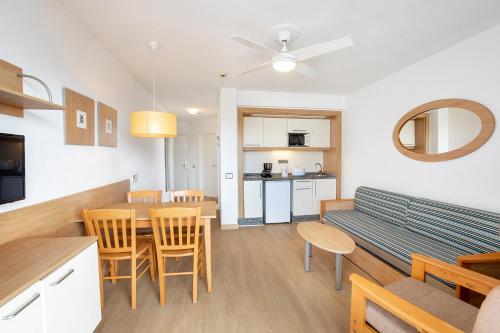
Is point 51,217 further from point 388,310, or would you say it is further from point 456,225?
point 456,225

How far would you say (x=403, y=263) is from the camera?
6.18 feet

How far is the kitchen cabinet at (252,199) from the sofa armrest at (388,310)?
271 cm

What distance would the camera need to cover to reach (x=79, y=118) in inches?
74.4

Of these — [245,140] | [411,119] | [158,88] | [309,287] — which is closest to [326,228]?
[309,287]

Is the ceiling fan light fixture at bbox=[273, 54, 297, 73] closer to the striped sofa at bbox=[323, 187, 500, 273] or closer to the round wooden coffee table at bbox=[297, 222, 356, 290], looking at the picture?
the round wooden coffee table at bbox=[297, 222, 356, 290]

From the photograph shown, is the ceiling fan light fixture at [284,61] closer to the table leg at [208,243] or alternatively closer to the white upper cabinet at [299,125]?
the table leg at [208,243]

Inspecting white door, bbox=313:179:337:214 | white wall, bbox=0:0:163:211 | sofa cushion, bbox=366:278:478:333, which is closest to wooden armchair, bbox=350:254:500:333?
sofa cushion, bbox=366:278:478:333

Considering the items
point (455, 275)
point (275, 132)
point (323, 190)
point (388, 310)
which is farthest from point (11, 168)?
point (323, 190)

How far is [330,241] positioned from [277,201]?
1934 mm

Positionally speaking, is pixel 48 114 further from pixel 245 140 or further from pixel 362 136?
pixel 362 136

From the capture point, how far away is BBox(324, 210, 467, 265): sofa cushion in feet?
6.05

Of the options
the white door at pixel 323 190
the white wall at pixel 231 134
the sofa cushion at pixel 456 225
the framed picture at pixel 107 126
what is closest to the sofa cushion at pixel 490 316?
the sofa cushion at pixel 456 225

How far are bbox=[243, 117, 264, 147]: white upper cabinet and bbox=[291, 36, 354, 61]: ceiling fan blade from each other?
89.3 inches

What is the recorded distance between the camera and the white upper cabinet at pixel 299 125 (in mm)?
4242
